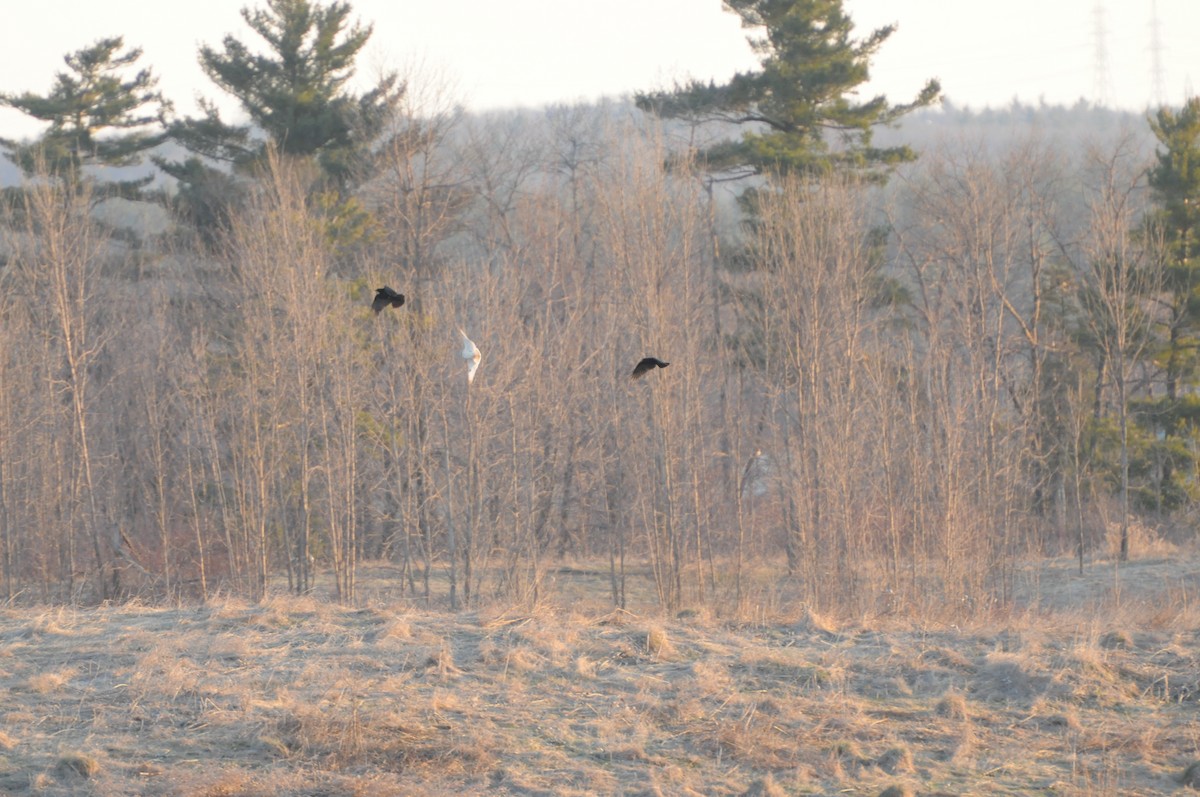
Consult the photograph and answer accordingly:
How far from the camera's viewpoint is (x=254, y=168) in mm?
24578

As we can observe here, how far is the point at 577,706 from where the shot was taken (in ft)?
24.8

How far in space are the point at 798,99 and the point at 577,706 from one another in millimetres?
19568

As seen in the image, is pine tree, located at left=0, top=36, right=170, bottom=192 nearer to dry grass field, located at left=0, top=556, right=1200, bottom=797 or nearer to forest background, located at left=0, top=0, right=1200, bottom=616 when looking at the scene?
Answer: forest background, located at left=0, top=0, right=1200, bottom=616

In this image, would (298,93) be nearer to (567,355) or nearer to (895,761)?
(567,355)

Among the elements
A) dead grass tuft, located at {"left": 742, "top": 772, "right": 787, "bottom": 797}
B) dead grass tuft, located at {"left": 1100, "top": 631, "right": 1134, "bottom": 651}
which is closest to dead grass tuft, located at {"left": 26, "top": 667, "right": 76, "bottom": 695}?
dead grass tuft, located at {"left": 742, "top": 772, "right": 787, "bottom": 797}

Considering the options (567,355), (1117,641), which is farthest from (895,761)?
(567,355)

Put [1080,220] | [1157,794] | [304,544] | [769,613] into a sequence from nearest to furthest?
[1157,794] < [769,613] < [304,544] < [1080,220]

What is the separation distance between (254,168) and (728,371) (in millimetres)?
11307

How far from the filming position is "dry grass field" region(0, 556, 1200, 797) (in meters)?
6.25

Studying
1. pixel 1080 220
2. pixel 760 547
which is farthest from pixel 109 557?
pixel 1080 220

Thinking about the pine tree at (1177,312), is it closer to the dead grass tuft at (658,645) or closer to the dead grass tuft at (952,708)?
the dead grass tuft at (658,645)

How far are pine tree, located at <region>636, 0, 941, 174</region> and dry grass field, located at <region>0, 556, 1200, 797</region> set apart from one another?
1579 centimetres

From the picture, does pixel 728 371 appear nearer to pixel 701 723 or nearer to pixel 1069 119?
pixel 701 723

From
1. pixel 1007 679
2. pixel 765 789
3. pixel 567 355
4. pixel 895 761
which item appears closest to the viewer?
pixel 765 789
